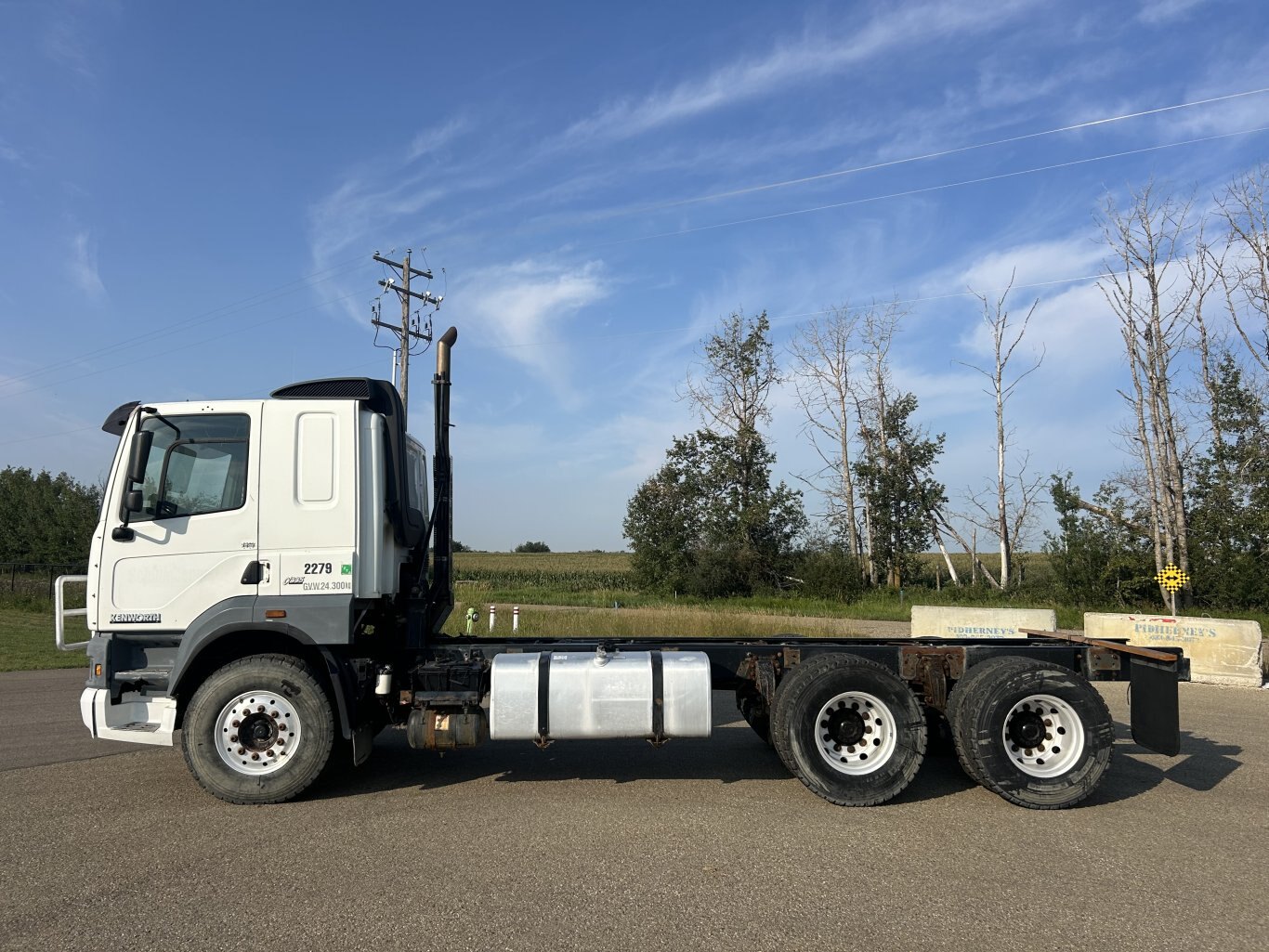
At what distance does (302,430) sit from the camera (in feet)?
21.5

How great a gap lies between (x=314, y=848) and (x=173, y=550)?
264cm

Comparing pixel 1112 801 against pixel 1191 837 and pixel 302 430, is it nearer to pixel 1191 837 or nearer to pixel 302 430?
pixel 1191 837

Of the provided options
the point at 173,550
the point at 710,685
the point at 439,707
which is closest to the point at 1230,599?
the point at 710,685

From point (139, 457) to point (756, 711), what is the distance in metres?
5.56

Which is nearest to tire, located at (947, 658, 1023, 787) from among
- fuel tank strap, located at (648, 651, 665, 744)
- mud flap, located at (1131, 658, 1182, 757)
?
mud flap, located at (1131, 658, 1182, 757)

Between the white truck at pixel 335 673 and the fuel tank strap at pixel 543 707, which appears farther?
the fuel tank strap at pixel 543 707

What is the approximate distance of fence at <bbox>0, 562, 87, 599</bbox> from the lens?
29953 millimetres

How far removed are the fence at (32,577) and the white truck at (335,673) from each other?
90.6 ft

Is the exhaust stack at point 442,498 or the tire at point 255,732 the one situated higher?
the exhaust stack at point 442,498

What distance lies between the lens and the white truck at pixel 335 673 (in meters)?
6.20

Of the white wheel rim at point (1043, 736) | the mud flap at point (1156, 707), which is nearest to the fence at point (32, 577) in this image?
the white wheel rim at point (1043, 736)

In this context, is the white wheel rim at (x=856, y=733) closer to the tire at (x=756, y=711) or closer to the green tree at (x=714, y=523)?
the tire at (x=756, y=711)

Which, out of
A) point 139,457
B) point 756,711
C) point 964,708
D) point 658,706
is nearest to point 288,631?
point 139,457

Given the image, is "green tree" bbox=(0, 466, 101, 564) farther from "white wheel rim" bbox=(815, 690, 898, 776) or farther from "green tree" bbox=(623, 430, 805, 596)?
"white wheel rim" bbox=(815, 690, 898, 776)
